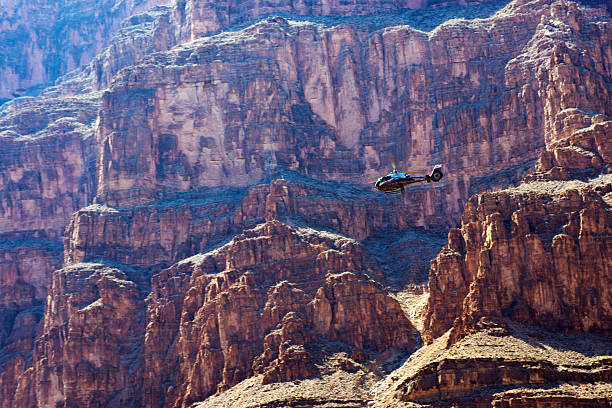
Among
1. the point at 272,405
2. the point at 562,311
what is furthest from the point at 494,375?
the point at 272,405

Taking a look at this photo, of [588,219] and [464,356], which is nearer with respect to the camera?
[464,356]

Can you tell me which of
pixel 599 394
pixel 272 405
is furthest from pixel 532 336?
pixel 272 405

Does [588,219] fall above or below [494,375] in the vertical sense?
above

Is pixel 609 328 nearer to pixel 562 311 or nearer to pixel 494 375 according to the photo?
pixel 562 311

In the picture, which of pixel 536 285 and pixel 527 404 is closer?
pixel 527 404

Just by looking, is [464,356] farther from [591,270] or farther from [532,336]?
[591,270]

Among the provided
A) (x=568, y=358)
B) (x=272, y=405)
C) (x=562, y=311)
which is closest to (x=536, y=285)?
(x=562, y=311)

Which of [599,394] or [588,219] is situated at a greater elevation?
[588,219]
